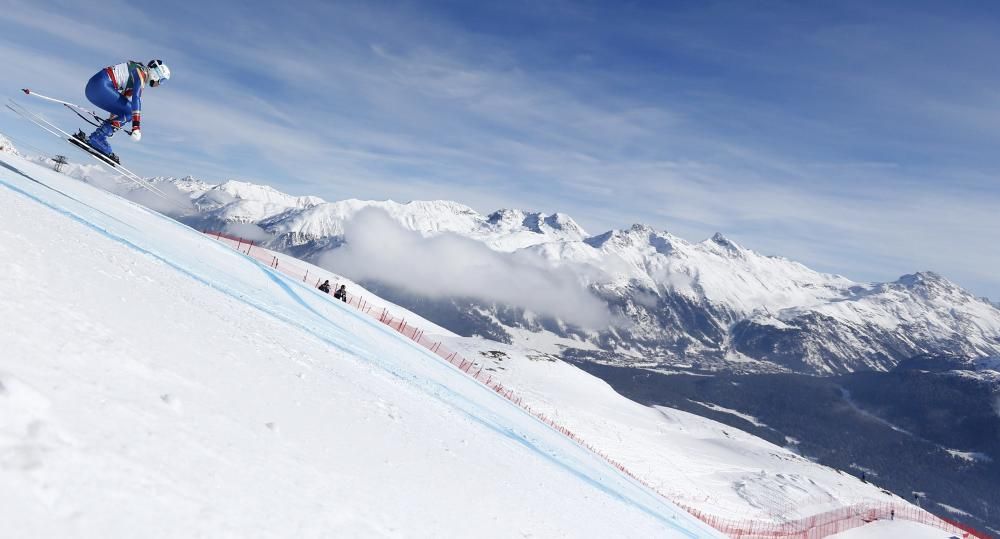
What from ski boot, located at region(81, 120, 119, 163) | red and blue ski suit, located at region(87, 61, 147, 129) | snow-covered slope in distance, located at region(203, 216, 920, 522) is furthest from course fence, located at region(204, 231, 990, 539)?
red and blue ski suit, located at region(87, 61, 147, 129)

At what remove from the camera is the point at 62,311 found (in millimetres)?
5934

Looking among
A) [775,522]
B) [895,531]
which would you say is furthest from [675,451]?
[895,531]

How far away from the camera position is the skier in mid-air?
1838 centimetres

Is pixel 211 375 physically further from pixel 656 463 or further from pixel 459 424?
pixel 656 463

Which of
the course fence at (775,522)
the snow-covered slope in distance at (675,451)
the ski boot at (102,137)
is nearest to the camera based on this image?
the ski boot at (102,137)

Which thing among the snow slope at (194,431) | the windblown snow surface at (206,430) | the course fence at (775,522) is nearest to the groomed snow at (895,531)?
the course fence at (775,522)

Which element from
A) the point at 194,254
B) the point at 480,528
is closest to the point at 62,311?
the point at 480,528

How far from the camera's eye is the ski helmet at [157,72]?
19.3m

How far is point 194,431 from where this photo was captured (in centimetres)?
494

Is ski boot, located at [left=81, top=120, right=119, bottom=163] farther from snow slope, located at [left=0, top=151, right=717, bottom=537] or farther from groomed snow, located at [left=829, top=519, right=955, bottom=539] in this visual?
groomed snow, located at [left=829, top=519, right=955, bottom=539]

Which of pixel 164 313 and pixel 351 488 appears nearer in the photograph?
pixel 351 488

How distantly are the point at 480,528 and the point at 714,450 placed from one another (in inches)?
3013

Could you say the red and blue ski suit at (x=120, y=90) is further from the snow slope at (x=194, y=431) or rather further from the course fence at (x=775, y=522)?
the course fence at (x=775, y=522)

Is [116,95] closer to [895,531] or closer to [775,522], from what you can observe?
[895,531]
